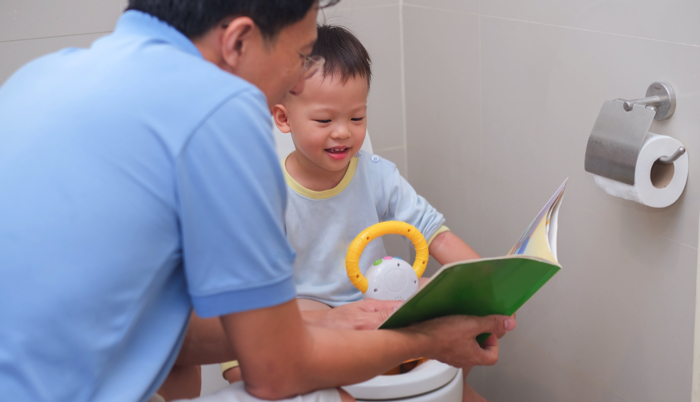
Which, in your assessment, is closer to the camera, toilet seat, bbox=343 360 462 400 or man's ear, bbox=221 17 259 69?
man's ear, bbox=221 17 259 69

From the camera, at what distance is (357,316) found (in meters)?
0.97

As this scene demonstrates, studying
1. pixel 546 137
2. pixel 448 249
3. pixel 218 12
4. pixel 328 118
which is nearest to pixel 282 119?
pixel 328 118

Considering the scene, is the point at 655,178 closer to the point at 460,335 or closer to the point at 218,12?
the point at 460,335

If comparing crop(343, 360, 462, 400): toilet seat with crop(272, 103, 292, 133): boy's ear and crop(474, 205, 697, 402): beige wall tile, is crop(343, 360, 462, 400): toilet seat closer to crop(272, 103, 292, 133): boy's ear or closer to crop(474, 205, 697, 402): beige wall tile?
crop(474, 205, 697, 402): beige wall tile

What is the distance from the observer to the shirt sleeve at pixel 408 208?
130 centimetres

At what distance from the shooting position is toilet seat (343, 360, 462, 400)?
98 cm

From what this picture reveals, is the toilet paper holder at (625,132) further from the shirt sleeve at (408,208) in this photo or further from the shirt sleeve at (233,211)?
the shirt sleeve at (233,211)

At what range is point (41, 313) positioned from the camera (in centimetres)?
57

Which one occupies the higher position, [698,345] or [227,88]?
[227,88]

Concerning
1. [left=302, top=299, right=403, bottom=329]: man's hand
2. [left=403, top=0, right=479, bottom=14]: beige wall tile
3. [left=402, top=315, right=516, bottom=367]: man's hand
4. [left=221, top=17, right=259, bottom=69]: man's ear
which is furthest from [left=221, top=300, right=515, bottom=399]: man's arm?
[left=403, top=0, right=479, bottom=14]: beige wall tile

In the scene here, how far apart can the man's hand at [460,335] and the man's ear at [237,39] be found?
0.39m

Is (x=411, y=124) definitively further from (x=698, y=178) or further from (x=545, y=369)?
(x=698, y=178)

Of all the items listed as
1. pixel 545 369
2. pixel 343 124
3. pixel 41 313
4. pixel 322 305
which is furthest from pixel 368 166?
pixel 41 313

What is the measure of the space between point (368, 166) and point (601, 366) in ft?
1.96
